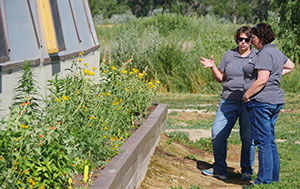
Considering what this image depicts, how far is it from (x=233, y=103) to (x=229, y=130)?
37 cm

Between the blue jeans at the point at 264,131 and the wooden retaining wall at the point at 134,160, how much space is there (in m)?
1.29

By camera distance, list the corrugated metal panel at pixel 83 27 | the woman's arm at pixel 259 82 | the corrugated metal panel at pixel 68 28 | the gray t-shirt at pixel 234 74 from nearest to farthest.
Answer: the woman's arm at pixel 259 82
the gray t-shirt at pixel 234 74
the corrugated metal panel at pixel 68 28
the corrugated metal panel at pixel 83 27

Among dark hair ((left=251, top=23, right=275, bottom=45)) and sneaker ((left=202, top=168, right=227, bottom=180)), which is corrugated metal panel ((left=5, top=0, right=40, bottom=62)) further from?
dark hair ((left=251, top=23, right=275, bottom=45))

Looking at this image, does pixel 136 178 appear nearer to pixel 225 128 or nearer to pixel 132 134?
pixel 132 134

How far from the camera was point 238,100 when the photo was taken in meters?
6.38

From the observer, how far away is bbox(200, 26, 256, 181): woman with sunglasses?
20.6 ft

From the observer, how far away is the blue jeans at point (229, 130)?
6402mm

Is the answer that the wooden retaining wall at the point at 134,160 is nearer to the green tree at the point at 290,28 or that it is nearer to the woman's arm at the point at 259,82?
the woman's arm at the point at 259,82

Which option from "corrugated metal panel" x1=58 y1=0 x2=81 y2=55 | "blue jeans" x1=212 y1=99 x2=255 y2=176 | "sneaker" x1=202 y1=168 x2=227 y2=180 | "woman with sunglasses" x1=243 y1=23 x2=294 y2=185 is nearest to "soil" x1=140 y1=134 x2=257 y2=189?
"sneaker" x1=202 y1=168 x2=227 y2=180

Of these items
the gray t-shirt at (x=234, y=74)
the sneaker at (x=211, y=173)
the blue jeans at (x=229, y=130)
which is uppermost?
the gray t-shirt at (x=234, y=74)

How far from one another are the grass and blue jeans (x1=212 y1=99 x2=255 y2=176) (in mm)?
501

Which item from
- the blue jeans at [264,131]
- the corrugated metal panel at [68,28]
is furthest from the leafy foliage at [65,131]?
the blue jeans at [264,131]

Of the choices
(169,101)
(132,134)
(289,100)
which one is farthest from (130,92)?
(289,100)

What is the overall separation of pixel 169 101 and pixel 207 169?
7197 millimetres
